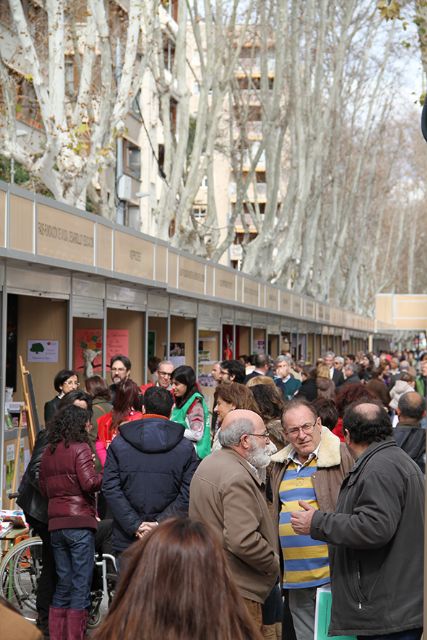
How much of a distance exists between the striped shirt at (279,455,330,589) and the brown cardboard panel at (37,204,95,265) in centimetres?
556

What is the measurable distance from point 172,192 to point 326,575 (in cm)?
1862

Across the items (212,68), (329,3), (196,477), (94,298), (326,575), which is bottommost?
(326,575)

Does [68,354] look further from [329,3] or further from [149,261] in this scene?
[329,3]

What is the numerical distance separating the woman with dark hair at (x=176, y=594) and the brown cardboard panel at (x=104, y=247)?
10706mm

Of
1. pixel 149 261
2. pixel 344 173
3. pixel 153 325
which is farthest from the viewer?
pixel 344 173

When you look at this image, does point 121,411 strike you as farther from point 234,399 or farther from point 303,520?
point 303,520

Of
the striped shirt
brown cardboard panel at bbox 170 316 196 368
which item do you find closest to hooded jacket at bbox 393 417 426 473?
the striped shirt

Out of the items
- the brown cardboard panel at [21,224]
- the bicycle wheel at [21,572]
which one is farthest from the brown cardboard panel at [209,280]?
the bicycle wheel at [21,572]

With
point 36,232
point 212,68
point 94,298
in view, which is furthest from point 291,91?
point 36,232

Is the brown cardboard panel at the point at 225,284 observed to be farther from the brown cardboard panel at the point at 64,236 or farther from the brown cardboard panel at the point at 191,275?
the brown cardboard panel at the point at 64,236

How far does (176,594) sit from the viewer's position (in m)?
2.87

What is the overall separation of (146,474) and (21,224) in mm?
4211

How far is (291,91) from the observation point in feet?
110

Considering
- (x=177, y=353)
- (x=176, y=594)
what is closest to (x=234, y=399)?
(x=176, y=594)
